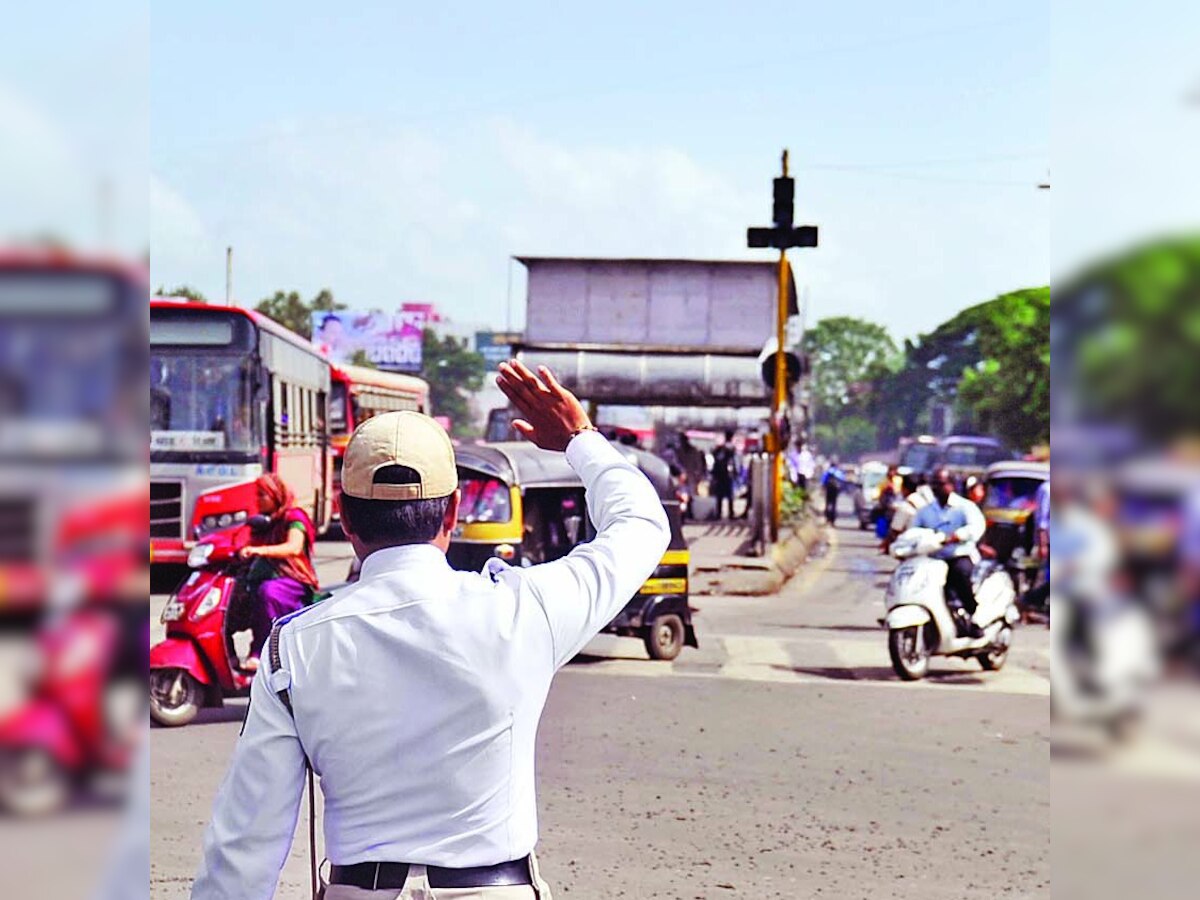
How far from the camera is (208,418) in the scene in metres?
13.7

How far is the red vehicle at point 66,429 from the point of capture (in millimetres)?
1125

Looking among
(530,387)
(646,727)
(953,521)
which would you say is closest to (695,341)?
(953,521)

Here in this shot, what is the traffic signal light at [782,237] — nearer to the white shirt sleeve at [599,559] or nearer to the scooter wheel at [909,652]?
the scooter wheel at [909,652]

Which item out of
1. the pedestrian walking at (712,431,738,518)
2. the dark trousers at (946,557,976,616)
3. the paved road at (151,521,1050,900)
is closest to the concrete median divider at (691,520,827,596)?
the paved road at (151,521,1050,900)

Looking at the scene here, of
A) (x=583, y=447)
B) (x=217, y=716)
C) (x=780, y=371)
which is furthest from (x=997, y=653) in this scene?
(x=583, y=447)

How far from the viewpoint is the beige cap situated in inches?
75.0

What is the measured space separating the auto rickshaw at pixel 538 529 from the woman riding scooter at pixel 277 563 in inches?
72.4

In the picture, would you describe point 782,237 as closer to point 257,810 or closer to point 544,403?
point 544,403

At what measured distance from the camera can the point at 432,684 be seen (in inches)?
73.1

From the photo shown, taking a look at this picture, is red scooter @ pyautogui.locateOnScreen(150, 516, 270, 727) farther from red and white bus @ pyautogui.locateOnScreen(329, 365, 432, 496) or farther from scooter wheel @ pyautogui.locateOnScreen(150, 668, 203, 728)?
red and white bus @ pyautogui.locateOnScreen(329, 365, 432, 496)

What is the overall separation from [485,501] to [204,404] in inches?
197

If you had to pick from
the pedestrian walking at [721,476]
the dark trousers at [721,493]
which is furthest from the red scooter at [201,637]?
the pedestrian walking at [721,476]

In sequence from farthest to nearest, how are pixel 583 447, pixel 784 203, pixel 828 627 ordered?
pixel 784 203 → pixel 828 627 → pixel 583 447

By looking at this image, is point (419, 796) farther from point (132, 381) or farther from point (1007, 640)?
point (1007, 640)
